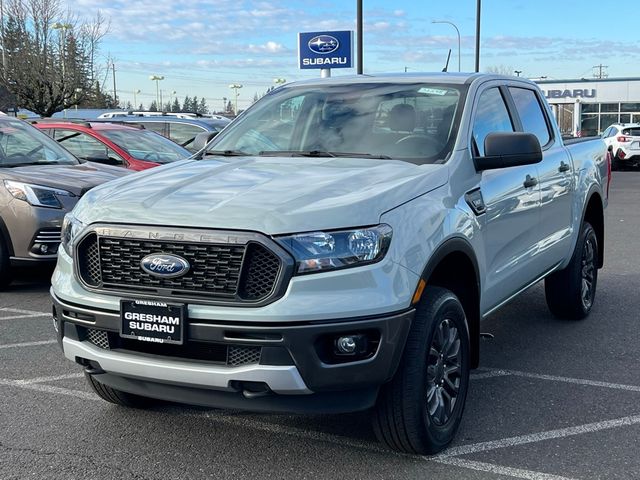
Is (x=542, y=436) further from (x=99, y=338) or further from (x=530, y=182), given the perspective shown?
(x=99, y=338)

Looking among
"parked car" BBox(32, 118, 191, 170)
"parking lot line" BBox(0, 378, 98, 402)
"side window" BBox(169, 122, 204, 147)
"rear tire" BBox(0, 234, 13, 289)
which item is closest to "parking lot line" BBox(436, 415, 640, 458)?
"parking lot line" BBox(0, 378, 98, 402)

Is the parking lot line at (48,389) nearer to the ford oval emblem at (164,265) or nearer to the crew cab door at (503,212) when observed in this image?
the ford oval emblem at (164,265)

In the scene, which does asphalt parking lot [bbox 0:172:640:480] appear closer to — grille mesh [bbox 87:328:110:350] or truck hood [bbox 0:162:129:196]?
grille mesh [bbox 87:328:110:350]

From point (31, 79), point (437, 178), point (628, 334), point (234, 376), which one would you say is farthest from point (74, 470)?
point (31, 79)

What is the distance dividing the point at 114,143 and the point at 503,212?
24.0 feet

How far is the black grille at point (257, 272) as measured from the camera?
324 centimetres

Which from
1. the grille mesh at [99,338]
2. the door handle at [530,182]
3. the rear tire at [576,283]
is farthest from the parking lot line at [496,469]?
the rear tire at [576,283]

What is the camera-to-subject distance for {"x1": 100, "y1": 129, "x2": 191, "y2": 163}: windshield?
1077 cm

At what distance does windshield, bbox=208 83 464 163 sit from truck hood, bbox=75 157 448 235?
0.81 ft

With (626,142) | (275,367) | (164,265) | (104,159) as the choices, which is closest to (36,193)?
(104,159)

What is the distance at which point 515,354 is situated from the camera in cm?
557

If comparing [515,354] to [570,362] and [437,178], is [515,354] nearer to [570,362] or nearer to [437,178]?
[570,362]

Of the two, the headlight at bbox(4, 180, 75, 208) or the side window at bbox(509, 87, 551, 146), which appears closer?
the side window at bbox(509, 87, 551, 146)

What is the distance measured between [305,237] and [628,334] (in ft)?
12.6
